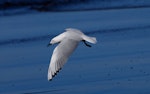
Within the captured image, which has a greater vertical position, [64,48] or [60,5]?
[64,48]

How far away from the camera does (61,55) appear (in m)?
9.98

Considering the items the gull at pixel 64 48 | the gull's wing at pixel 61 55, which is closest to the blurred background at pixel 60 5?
the gull at pixel 64 48

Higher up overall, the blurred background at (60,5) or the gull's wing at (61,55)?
the gull's wing at (61,55)

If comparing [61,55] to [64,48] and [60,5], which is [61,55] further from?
[60,5]

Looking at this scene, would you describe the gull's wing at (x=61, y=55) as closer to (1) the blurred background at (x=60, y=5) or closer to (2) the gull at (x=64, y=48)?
(2) the gull at (x=64, y=48)

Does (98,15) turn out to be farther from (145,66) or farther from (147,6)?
(145,66)

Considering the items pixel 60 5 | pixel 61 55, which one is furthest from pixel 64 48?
pixel 60 5

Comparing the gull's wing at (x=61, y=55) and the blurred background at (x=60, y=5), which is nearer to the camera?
the gull's wing at (x=61, y=55)

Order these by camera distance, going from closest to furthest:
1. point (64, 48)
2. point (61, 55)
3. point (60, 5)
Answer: point (61, 55)
point (64, 48)
point (60, 5)

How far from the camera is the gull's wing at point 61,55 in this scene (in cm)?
970

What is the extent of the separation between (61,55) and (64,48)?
22 cm

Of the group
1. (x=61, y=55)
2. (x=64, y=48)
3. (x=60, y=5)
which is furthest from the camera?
(x=60, y=5)

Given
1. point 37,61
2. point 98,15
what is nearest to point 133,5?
point 98,15

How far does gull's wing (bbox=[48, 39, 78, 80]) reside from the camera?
9695 millimetres
